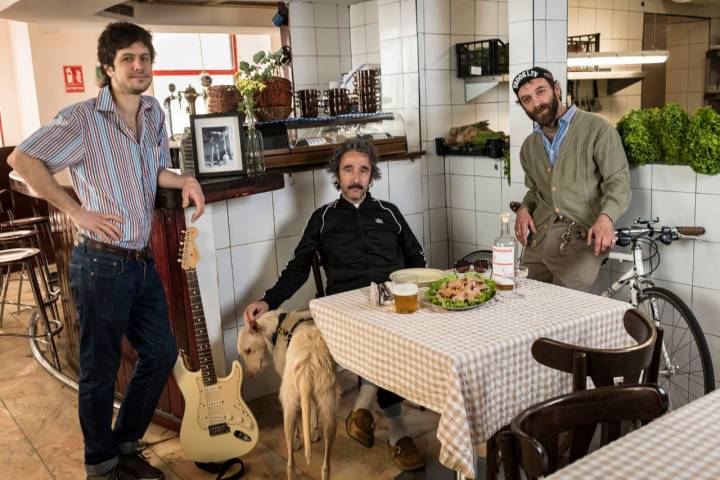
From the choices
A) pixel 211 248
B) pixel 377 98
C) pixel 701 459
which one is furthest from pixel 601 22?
pixel 701 459

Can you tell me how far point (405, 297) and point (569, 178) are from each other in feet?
3.67

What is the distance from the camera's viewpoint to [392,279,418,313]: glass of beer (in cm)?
229

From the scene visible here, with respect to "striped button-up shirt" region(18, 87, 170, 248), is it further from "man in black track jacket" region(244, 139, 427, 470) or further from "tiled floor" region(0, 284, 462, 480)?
"tiled floor" region(0, 284, 462, 480)

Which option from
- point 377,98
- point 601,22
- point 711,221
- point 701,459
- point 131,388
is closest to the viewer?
point 701,459

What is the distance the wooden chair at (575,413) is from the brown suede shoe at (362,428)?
61.5 inches

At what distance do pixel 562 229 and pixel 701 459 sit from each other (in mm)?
1825

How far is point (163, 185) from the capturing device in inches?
108

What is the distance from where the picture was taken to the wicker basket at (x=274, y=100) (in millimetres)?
3625

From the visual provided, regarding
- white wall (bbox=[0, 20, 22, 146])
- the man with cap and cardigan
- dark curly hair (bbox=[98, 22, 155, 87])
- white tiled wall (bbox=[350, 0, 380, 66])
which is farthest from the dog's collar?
white wall (bbox=[0, 20, 22, 146])

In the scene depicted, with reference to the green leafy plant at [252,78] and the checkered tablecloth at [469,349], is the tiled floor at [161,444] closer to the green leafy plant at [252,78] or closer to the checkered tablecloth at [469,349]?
the checkered tablecloth at [469,349]

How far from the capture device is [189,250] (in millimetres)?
2764

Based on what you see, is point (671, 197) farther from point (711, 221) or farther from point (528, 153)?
point (528, 153)

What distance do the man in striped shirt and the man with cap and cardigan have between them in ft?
4.77

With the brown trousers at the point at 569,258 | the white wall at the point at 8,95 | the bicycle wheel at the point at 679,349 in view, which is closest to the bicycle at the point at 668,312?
the bicycle wheel at the point at 679,349
